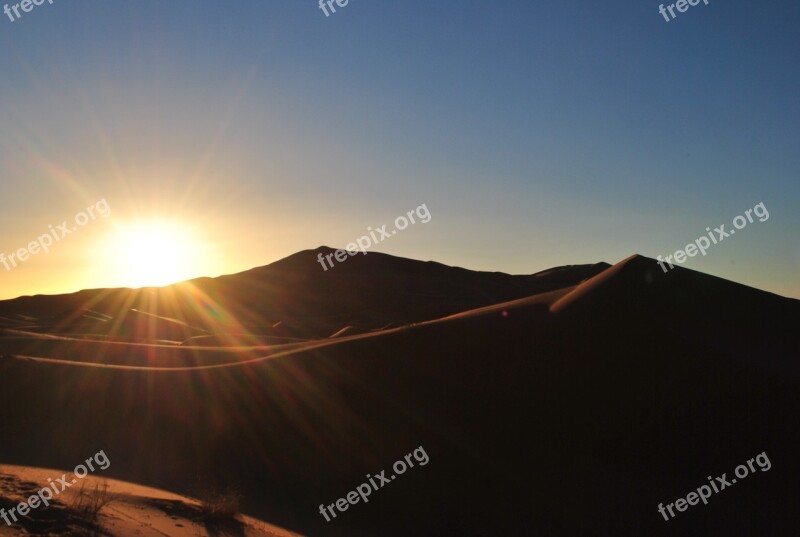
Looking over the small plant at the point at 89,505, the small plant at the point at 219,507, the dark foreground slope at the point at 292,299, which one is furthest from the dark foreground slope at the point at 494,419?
the dark foreground slope at the point at 292,299

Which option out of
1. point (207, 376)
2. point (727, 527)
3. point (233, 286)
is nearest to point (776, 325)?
point (727, 527)

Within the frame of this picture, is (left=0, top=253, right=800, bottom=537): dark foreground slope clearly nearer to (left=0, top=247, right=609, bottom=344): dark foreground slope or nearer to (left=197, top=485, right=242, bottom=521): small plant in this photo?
(left=197, top=485, right=242, bottom=521): small plant

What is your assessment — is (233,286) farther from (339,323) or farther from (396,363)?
(396,363)

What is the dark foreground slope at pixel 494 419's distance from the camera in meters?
10.0

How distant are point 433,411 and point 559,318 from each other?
3.96 meters

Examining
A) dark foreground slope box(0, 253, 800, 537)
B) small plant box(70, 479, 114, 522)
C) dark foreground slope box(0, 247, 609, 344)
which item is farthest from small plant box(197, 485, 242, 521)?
dark foreground slope box(0, 247, 609, 344)

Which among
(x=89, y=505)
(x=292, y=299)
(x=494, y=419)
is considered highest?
(x=292, y=299)

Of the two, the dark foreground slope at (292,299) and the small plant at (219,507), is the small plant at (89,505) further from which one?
the dark foreground slope at (292,299)

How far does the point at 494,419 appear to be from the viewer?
38.9ft

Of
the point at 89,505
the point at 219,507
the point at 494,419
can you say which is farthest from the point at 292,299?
the point at 89,505

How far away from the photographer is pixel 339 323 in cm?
5600

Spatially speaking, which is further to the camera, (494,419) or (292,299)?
(292,299)

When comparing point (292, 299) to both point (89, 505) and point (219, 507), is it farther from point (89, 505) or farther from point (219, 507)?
point (89, 505)

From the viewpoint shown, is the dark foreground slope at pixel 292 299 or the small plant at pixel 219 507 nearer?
the small plant at pixel 219 507
